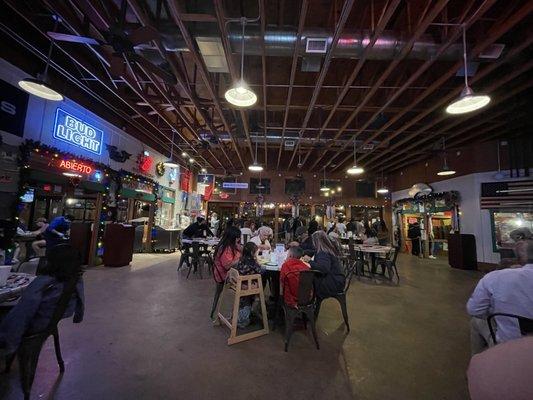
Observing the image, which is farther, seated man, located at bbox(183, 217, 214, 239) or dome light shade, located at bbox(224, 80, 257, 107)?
seated man, located at bbox(183, 217, 214, 239)

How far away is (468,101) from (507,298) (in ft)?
10.8

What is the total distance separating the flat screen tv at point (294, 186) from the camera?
1507 cm

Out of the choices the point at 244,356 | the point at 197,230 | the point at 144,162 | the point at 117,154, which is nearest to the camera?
the point at 244,356

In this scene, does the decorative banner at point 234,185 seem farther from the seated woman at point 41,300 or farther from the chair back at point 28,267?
the seated woman at point 41,300

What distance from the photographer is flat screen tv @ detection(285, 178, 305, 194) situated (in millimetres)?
15070

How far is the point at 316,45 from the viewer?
4.04 m

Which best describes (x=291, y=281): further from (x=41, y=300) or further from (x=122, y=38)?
(x=122, y=38)

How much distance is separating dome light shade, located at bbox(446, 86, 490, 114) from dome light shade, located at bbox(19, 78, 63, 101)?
20.8 feet

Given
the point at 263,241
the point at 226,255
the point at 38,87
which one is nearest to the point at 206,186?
the point at 263,241

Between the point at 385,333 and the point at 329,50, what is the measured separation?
14.9ft

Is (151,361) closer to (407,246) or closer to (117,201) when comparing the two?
(117,201)

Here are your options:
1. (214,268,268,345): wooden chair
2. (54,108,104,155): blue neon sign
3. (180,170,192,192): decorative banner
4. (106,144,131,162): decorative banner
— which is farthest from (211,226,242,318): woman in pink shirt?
(180,170,192,192): decorative banner

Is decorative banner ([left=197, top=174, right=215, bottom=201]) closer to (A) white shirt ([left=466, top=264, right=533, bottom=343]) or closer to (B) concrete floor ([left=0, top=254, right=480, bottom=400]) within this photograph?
(B) concrete floor ([left=0, top=254, right=480, bottom=400])

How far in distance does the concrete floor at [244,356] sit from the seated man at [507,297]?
3.01 ft
